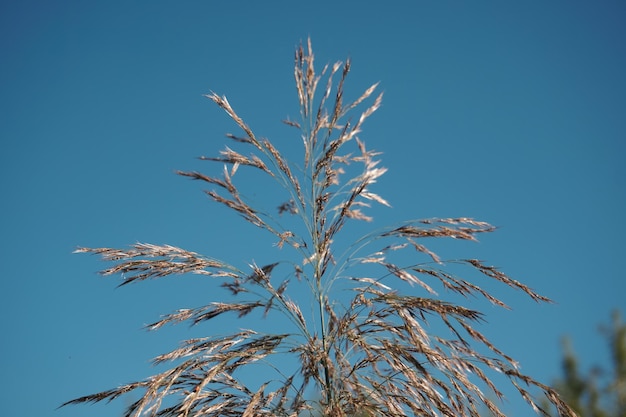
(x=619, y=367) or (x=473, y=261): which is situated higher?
(x=619, y=367)

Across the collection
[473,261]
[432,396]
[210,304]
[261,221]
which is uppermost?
[261,221]

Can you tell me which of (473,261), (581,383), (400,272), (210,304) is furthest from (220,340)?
(581,383)

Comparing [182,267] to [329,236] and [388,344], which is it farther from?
[388,344]

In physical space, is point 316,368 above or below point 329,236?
below

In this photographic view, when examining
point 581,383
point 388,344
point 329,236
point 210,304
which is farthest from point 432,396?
point 581,383

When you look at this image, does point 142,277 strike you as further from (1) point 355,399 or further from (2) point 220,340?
(1) point 355,399

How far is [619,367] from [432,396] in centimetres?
846

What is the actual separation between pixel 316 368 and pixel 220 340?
61cm

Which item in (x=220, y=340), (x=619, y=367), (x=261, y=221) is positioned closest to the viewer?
(x=220, y=340)

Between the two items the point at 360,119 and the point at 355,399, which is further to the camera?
the point at 360,119

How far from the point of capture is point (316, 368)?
383 centimetres

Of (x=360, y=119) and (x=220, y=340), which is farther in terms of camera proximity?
(x=360, y=119)

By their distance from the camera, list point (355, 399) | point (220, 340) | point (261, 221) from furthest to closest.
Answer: point (261, 221), point (220, 340), point (355, 399)

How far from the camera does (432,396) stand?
3.75 meters
